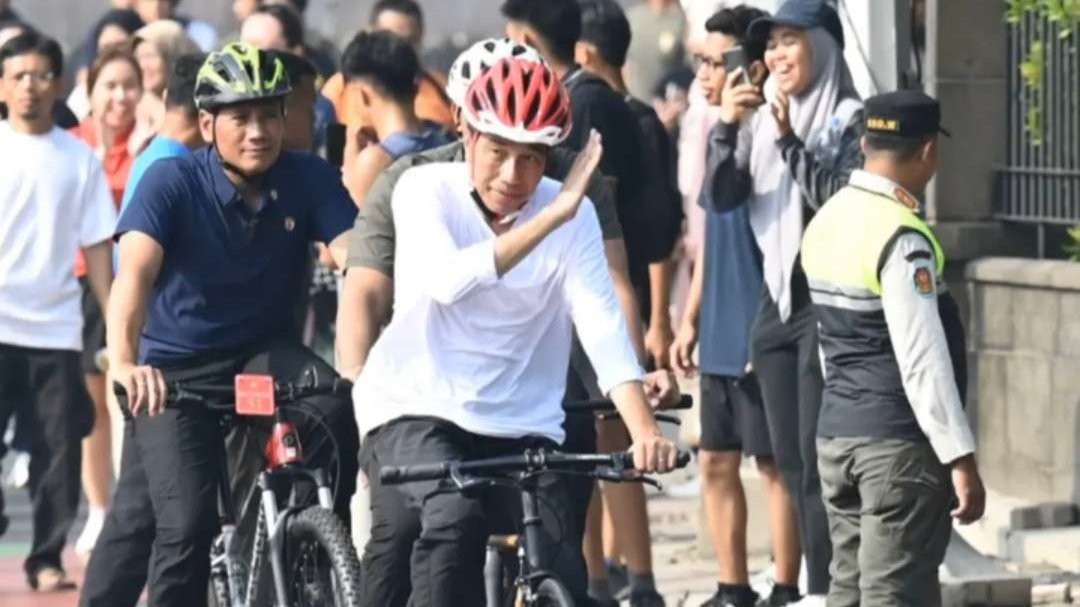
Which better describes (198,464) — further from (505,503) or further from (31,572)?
(31,572)

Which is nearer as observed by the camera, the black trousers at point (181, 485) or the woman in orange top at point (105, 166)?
the black trousers at point (181, 485)

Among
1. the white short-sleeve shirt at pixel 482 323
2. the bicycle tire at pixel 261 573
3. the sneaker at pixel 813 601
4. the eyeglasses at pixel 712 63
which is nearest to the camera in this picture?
the white short-sleeve shirt at pixel 482 323

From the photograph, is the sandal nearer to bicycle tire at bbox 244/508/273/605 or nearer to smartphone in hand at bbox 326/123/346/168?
smartphone in hand at bbox 326/123/346/168

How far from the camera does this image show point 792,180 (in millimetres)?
10703

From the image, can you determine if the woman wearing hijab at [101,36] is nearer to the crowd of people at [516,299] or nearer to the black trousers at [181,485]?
the crowd of people at [516,299]

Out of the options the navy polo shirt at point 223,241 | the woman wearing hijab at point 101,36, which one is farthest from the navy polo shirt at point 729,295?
the woman wearing hijab at point 101,36

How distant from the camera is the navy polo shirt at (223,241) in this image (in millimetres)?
9164

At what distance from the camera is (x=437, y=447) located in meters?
7.77

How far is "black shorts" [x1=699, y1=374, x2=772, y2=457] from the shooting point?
1124 centimetres

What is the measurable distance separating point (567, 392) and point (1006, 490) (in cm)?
325

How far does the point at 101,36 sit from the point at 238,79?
921cm

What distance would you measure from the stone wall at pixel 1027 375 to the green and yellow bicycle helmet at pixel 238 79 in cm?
429

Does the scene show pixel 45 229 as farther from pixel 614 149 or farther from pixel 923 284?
pixel 923 284

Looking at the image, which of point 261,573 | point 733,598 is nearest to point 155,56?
point 733,598
